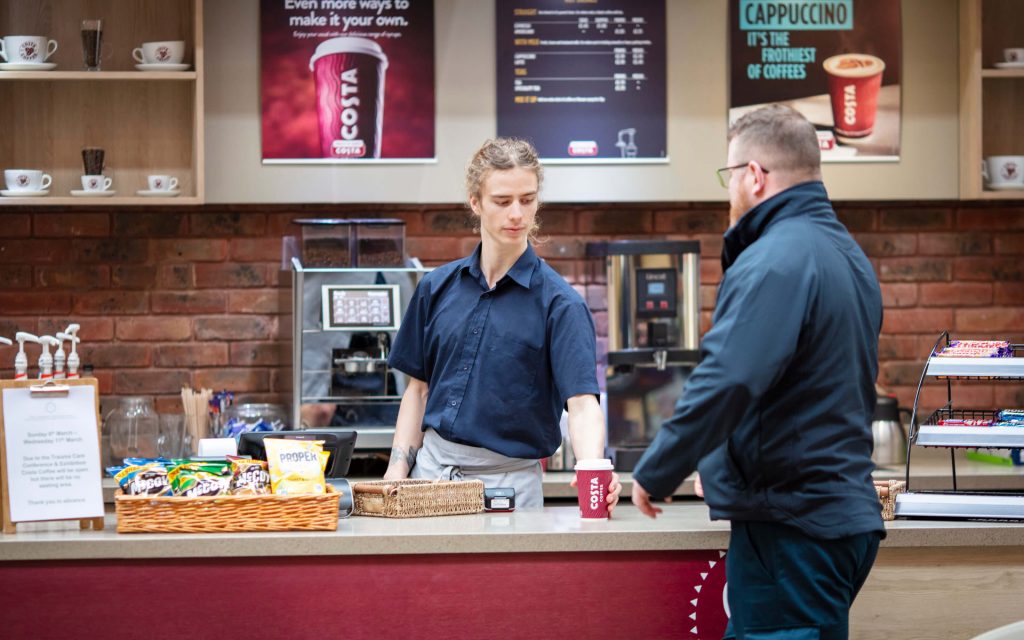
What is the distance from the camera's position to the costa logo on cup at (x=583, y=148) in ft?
13.6

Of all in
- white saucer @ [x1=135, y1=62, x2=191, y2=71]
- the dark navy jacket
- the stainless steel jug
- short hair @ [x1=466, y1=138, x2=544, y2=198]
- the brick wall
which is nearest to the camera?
the dark navy jacket

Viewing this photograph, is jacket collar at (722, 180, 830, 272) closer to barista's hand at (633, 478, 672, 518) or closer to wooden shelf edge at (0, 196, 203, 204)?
barista's hand at (633, 478, 672, 518)

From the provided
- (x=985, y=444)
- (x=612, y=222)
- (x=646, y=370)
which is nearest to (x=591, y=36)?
(x=612, y=222)

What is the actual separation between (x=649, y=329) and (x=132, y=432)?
1.68m

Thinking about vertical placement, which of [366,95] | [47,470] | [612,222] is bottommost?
[47,470]

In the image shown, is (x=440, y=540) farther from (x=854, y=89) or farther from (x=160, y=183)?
(x=854, y=89)

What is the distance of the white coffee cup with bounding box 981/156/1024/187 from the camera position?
4.11 meters

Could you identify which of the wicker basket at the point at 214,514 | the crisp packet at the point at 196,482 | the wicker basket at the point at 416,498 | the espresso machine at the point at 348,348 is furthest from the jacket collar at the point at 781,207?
the espresso machine at the point at 348,348

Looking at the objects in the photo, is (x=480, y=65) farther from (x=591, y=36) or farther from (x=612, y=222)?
(x=612, y=222)

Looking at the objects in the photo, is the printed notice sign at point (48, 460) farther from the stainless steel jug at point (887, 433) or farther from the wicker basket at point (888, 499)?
the stainless steel jug at point (887, 433)

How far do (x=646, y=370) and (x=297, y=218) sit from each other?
133 centimetres

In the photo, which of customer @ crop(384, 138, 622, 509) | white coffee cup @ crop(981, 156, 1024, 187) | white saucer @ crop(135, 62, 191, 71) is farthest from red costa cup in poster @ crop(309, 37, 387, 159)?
white coffee cup @ crop(981, 156, 1024, 187)

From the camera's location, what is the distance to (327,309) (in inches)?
150

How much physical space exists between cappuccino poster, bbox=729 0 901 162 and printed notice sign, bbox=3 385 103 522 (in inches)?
101
